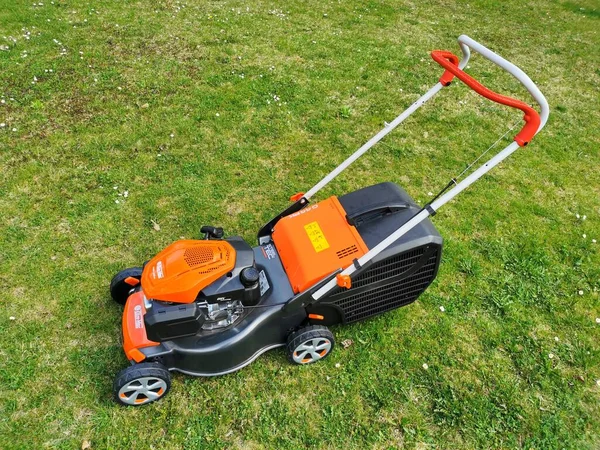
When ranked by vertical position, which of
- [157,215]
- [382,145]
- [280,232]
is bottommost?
[157,215]

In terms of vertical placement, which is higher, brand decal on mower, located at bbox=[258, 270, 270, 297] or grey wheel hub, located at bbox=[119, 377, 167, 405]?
brand decal on mower, located at bbox=[258, 270, 270, 297]

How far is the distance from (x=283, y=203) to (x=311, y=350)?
1.98 m

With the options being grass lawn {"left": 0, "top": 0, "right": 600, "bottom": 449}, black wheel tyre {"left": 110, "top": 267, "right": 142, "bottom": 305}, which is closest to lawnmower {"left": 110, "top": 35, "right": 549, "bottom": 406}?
black wheel tyre {"left": 110, "top": 267, "right": 142, "bottom": 305}

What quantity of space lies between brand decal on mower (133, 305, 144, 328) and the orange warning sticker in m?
1.40

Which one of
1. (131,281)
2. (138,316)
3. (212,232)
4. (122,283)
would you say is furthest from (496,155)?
(122,283)

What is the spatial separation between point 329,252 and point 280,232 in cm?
49

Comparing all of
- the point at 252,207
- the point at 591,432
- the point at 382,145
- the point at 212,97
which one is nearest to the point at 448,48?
the point at 382,145

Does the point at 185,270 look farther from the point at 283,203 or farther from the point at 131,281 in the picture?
the point at 283,203

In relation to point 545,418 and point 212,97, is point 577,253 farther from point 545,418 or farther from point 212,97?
point 212,97

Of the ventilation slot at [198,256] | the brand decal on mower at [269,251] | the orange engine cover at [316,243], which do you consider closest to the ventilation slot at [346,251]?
the orange engine cover at [316,243]

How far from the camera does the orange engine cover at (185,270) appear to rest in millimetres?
3082

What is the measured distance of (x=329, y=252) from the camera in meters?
3.38

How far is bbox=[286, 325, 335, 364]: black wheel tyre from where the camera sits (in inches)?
139

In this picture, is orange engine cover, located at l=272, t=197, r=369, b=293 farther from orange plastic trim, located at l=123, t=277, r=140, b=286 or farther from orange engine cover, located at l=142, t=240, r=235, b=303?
orange plastic trim, located at l=123, t=277, r=140, b=286
